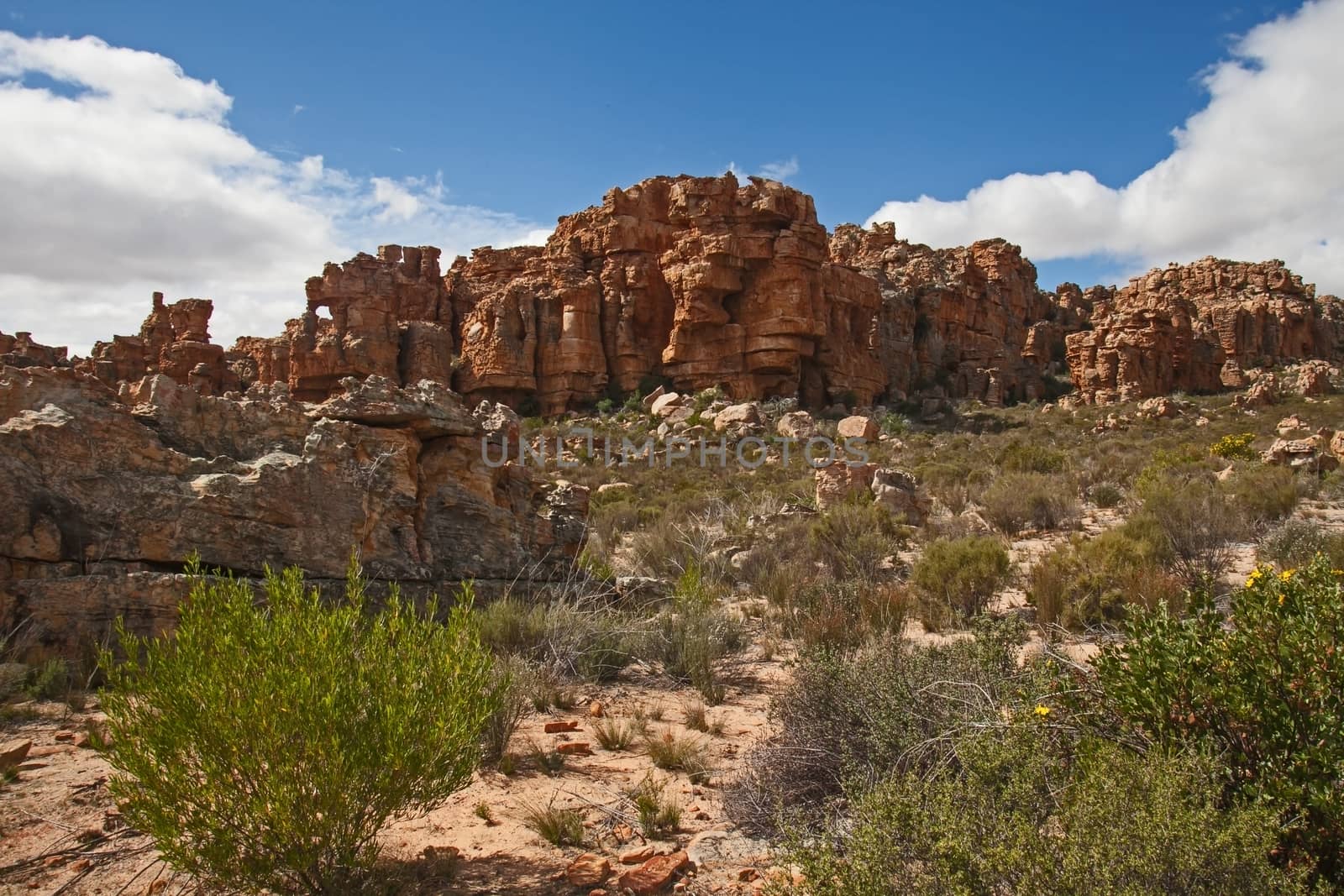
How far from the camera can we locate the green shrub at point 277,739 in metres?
2.49

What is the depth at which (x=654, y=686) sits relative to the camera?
19.3 feet

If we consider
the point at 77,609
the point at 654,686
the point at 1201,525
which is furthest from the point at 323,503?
the point at 1201,525

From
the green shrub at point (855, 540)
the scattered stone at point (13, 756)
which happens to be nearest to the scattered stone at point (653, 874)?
the scattered stone at point (13, 756)

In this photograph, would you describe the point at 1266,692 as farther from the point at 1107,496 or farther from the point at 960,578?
the point at 1107,496

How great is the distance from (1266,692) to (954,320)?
42.2 m

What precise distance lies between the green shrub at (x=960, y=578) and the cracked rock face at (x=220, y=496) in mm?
3524

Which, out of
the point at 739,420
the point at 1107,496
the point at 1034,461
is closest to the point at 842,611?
the point at 1107,496

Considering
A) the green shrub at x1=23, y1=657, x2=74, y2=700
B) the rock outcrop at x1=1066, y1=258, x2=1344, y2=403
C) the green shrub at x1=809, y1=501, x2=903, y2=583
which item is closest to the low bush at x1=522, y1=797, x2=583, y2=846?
the green shrub at x1=23, y1=657, x2=74, y2=700

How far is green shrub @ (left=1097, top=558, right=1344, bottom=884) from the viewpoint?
2.39m

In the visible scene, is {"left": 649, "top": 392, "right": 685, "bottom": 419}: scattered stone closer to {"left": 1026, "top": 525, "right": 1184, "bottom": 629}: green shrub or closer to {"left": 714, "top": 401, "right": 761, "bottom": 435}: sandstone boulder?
{"left": 714, "top": 401, "right": 761, "bottom": 435}: sandstone boulder

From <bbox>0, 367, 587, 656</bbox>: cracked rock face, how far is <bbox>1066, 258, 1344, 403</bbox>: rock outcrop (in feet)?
110

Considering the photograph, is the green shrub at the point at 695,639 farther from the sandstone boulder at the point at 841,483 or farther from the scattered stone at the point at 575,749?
the sandstone boulder at the point at 841,483

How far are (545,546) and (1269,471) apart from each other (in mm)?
11935

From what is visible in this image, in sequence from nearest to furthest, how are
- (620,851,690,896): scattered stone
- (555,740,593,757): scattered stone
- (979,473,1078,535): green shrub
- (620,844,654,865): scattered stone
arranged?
1. (620,851,690,896): scattered stone
2. (620,844,654,865): scattered stone
3. (555,740,593,757): scattered stone
4. (979,473,1078,535): green shrub
